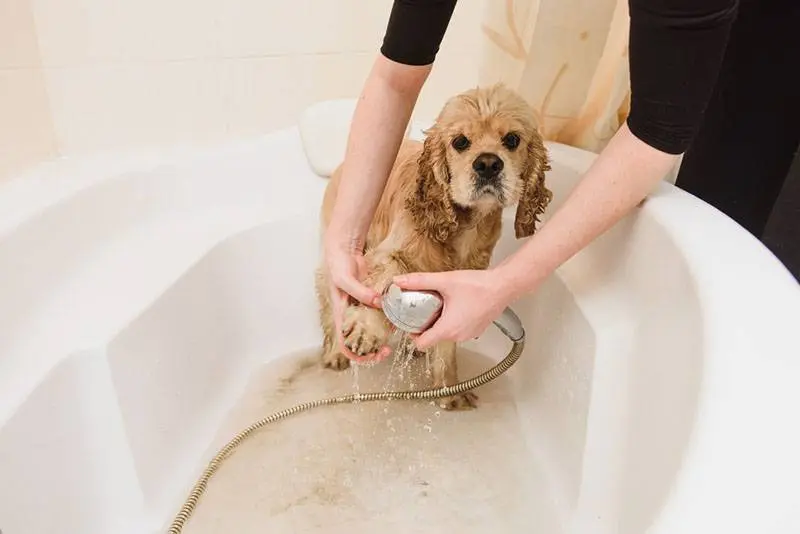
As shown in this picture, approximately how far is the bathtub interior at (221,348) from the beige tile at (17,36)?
355 mm

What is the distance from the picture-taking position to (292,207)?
1566mm

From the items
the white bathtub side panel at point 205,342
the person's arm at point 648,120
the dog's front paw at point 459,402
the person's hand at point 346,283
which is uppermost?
the person's arm at point 648,120

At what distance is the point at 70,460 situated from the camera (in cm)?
100

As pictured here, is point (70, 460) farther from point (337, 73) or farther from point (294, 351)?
point (337, 73)

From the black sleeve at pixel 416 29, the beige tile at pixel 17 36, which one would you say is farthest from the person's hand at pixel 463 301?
the beige tile at pixel 17 36

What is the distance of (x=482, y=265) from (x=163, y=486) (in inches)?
26.7

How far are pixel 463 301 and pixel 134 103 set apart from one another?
1064 mm

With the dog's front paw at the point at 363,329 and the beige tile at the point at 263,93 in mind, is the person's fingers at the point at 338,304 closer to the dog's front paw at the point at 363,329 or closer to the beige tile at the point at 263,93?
the dog's front paw at the point at 363,329

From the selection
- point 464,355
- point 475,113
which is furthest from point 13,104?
point 464,355

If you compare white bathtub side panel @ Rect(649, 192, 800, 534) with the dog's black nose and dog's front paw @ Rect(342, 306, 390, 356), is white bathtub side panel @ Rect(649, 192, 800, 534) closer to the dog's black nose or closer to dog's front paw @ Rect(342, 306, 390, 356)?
the dog's black nose

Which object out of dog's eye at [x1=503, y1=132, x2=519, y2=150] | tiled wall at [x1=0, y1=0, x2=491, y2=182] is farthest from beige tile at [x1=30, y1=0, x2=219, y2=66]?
dog's eye at [x1=503, y1=132, x2=519, y2=150]

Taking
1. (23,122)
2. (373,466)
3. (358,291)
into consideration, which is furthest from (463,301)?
(23,122)

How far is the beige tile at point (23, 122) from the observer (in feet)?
4.57

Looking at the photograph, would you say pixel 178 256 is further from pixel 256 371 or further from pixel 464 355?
pixel 464 355
